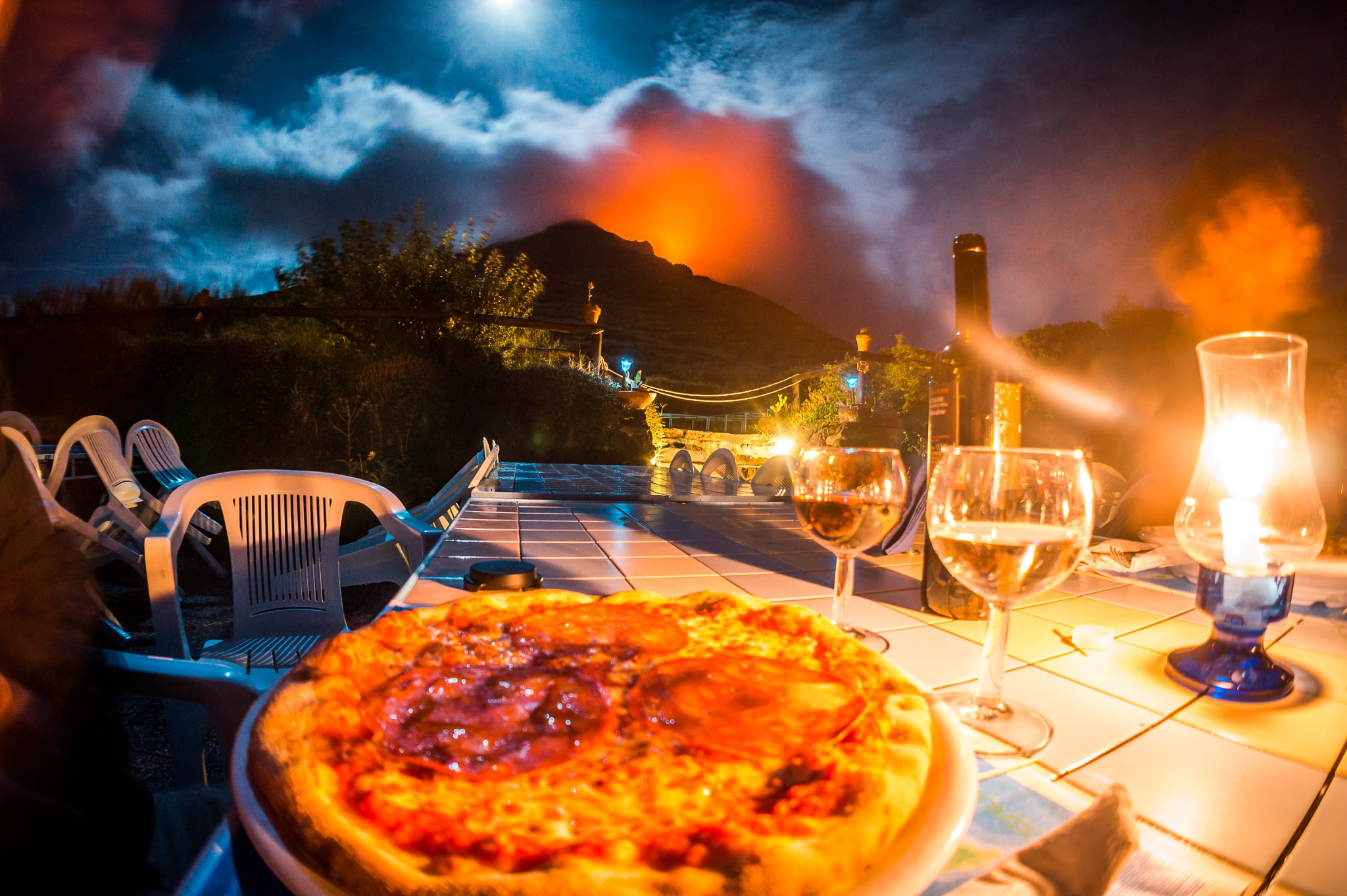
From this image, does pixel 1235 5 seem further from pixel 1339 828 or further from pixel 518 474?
pixel 1339 828

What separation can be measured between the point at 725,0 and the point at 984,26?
10402mm

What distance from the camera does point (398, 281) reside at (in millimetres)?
13602

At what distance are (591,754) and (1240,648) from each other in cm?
85

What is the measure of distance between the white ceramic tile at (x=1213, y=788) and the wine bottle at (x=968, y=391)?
427 mm

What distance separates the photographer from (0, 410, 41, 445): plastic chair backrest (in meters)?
3.90

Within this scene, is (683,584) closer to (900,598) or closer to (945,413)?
(900,598)

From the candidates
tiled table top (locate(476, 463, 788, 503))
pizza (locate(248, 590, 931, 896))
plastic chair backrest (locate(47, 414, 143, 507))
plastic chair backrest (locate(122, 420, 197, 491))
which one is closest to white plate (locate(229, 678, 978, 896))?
pizza (locate(248, 590, 931, 896))

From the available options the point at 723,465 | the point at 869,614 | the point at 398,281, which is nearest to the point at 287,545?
the point at 869,614

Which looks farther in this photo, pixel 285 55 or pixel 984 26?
pixel 285 55

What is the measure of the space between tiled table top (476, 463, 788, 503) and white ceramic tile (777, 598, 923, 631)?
1562 millimetres

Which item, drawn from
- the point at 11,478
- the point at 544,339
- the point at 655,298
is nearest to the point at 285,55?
the point at 544,339

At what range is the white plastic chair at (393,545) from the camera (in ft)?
9.00

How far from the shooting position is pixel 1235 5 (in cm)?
759

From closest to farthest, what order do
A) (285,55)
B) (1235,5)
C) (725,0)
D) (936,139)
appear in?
(1235,5)
(936,139)
(725,0)
(285,55)
